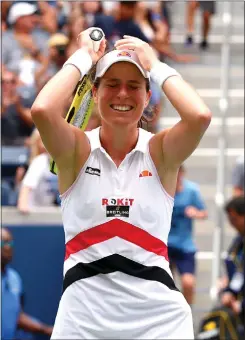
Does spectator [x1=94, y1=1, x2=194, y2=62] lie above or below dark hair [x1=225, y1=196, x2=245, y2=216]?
above

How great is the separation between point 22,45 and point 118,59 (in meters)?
7.21

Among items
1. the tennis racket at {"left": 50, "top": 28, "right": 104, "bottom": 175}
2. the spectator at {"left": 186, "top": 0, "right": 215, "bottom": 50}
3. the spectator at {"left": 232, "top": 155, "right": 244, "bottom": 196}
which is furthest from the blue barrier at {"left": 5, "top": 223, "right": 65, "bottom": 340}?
the tennis racket at {"left": 50, "top": 28, "right": 104, "bottom": 175}

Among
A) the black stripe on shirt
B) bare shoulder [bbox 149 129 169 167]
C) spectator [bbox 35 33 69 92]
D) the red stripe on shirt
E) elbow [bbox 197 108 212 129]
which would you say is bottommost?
the black stripe on shirt

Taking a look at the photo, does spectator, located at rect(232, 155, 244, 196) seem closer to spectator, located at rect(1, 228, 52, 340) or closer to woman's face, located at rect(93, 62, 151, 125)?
spectator, located at rect(1, 228, 52, 340)

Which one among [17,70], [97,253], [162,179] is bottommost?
[97,253]

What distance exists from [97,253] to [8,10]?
7529 millimetres

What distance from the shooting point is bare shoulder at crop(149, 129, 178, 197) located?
13.9 ft

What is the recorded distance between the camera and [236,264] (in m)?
8.42

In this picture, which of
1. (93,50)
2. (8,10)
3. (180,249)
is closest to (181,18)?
(8,10)

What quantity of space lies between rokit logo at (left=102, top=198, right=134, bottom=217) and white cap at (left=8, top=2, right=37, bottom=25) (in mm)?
A: 7108

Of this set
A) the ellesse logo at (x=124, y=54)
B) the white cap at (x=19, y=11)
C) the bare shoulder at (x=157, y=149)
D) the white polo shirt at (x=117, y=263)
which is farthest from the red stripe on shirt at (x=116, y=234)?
the white cap at (x=19, y=11)

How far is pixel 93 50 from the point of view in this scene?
4242mm

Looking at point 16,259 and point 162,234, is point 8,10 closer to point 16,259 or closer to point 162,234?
point 16,259

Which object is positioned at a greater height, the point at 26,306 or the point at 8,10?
the point at 8,10
